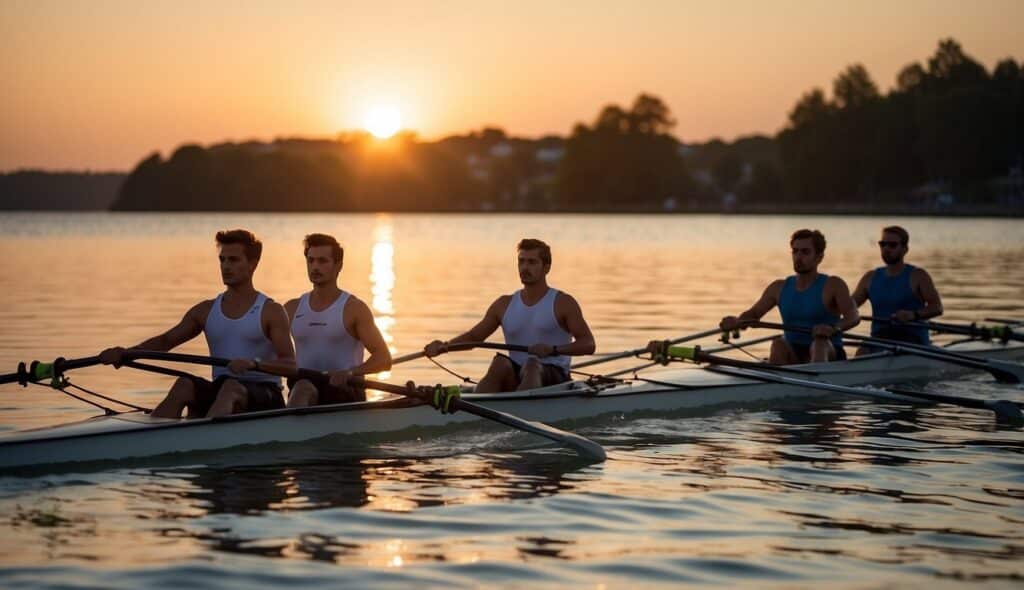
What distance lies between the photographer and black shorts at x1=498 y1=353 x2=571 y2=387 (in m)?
12.6

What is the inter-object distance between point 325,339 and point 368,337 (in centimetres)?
36

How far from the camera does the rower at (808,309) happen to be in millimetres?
14688

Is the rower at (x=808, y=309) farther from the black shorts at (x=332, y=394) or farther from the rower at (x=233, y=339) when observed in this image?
the rower at (x=233, y=339)

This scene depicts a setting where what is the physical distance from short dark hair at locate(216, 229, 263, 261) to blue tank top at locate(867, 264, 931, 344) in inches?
352

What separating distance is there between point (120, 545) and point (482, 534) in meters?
2.07

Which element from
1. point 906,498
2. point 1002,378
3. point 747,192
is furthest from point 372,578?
point 747,192

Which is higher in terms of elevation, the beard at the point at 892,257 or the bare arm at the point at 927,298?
the beard at the point at 892,257

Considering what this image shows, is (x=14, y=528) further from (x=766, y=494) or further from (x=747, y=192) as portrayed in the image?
(x=747, y=192)

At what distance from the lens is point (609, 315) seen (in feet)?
84.4

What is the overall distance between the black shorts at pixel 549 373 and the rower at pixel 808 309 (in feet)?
8.58

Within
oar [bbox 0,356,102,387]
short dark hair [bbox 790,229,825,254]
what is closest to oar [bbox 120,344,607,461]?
oar [bbox 0,356,102,387]

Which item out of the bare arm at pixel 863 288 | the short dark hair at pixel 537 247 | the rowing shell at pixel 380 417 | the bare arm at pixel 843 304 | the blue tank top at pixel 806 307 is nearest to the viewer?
the rowing shell at pixel 380 417

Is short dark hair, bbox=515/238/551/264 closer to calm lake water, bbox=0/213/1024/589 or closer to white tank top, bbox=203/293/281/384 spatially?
calm lake water, bbox=0/213/1024/589

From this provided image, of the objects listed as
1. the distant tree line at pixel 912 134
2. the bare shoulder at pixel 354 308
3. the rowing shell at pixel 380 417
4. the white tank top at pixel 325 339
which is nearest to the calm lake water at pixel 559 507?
the rowing shell at pixel 380 417
